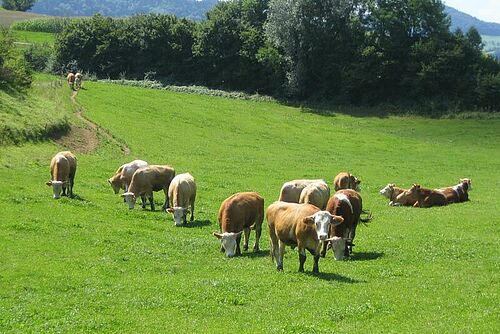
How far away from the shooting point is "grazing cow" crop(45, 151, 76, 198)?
3203 centimetres

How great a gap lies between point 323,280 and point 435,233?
31.2ft

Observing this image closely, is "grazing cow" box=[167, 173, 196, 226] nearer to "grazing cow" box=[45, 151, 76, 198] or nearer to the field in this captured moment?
the field

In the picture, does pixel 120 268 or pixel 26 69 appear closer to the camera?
pixel 120 268

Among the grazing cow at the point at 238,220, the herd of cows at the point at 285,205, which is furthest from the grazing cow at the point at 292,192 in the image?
the grazing cow at the point at 238,220

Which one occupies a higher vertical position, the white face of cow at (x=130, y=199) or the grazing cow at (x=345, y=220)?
the grazing cow at (x=345, y=220)

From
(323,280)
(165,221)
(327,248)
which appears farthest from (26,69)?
(323,280)

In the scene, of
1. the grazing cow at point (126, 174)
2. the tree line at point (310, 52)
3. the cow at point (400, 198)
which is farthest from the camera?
the tree line at point (310, 52)

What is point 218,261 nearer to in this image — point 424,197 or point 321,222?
point 321,222

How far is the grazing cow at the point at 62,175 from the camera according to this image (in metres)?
32.0

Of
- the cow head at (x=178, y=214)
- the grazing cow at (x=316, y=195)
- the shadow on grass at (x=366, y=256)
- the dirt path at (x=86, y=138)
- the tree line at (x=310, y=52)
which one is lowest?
the dirt path at (x=86, y=138)

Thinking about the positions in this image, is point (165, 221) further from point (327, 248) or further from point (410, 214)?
point (410, 214)

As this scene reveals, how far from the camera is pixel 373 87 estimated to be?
90.4 meters

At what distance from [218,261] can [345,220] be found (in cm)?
446

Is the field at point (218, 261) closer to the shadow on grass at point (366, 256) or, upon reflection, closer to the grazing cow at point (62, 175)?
the shadow on grass at point (366, 256)
